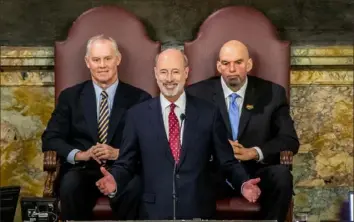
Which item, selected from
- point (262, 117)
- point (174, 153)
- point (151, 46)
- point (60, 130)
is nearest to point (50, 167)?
point (60, 130)

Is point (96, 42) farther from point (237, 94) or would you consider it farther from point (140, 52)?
point (237, 94)

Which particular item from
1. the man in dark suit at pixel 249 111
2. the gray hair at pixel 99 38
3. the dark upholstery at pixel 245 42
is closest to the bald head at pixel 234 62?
the man in dark suit at pixel 249 111

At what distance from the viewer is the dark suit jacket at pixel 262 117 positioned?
5.05 m

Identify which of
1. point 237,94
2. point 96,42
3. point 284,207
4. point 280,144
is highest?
point 96,42

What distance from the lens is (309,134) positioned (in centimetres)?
582

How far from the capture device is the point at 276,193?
4.81 m

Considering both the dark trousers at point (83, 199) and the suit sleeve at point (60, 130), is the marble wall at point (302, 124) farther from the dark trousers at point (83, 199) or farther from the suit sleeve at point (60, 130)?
the dark trousers at point (83, 199)

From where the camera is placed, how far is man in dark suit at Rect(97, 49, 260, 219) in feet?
15.3

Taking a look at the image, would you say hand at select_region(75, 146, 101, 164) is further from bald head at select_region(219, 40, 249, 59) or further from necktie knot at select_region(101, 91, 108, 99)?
bald head at select_region(219, 40, 249, 59)

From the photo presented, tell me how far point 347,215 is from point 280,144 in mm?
1294

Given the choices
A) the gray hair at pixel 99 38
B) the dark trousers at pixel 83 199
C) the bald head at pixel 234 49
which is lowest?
the dark trousers at pixel 83 199

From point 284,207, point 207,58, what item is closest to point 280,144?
point 284,207

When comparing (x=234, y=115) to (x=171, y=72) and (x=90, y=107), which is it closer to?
(x=171, y=72)

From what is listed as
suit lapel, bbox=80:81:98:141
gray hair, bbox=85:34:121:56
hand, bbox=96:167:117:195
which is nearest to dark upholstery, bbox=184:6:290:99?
gray hair, bbox=85:34:121:56
